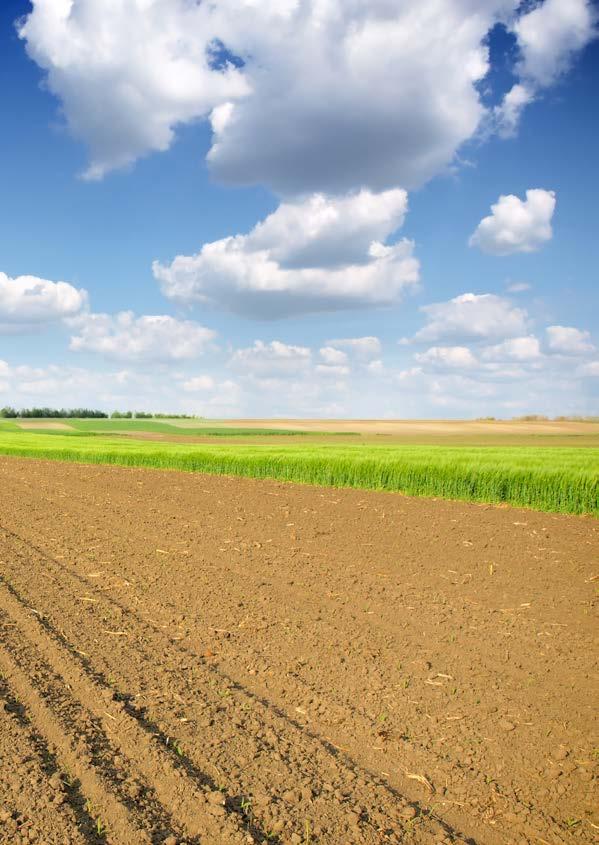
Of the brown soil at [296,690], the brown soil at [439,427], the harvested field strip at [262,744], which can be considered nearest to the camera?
the brown soil at [296,690]

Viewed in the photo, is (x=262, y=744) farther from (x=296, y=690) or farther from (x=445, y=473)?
(x=445, y=473)

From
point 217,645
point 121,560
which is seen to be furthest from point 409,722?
point 121,560

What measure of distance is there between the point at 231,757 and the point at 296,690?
1.19 meters

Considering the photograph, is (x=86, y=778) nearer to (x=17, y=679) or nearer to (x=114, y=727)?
(x=114, y=727)

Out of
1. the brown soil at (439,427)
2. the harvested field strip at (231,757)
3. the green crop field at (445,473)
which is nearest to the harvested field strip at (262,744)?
the harvested field strip at (231,757)

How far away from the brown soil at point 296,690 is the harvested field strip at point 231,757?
0.02m

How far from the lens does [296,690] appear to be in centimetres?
568

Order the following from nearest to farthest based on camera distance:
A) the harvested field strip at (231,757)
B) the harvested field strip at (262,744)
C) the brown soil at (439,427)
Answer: the harvested field strip at (231,757) → the harvested field strip at (262,744) → the brown soil at (439,427)

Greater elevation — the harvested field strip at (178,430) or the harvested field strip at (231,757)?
the harvested field strip at (178,430)

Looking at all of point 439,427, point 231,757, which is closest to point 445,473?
point 231,757

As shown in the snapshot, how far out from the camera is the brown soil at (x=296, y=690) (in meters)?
4.04

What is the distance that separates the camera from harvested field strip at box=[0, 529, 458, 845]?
388cm

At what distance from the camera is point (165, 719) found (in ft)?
16.7

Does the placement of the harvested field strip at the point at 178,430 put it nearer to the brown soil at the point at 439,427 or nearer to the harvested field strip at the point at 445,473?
the brown soil at the point at 439,427
